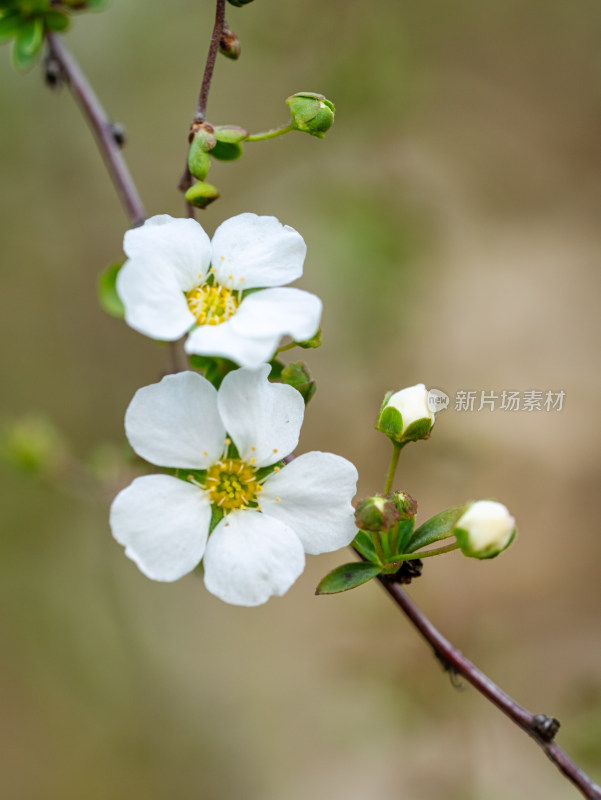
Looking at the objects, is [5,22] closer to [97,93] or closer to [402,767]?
[97,93]

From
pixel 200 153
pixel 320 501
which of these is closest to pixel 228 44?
pixel 200 153

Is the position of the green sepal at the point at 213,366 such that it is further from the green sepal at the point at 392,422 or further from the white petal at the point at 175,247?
the green sepal at the point at 392,422

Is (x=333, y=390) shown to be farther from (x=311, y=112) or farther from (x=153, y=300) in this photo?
(x=153, y=300)

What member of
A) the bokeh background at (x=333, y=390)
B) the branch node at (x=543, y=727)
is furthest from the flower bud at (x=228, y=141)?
the bokeh background at (x=333, y=390)

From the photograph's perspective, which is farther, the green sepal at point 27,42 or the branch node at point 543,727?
the green sepal at point 27,42

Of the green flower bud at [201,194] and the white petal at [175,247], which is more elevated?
the green flower bud at [201,194]

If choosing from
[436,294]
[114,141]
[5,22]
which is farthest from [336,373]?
[5,22]

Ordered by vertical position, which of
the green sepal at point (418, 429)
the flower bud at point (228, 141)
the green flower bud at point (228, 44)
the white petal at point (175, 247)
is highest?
the green flower bud at point (228, 44)

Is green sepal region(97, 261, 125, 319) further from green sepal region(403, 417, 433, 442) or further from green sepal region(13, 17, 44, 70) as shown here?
green sepal region(403, 417, 433, 442)
